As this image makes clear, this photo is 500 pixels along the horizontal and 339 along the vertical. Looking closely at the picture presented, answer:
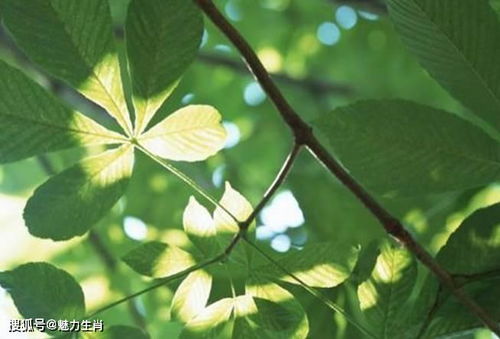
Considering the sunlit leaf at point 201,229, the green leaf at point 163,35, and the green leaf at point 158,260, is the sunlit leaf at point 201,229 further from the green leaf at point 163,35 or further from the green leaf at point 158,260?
the green leaf at point 163,35

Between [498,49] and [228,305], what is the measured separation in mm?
408

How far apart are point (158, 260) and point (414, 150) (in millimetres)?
313

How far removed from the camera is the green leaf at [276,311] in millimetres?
998

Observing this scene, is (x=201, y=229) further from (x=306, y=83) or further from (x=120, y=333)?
(x=306, y=83)

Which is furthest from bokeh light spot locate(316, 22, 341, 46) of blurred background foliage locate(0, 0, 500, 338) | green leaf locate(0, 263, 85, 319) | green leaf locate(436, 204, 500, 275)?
green leaf locate(0, 263, 85, 319)

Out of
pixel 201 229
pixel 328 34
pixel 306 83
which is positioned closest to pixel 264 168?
pixel 306 83

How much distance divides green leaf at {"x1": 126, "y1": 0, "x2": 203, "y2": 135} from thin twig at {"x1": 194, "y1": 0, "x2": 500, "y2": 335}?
3 cm

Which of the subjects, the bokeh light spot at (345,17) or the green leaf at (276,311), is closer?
the green leaf at (276,311)

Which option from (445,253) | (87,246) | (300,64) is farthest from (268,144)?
(445,253)

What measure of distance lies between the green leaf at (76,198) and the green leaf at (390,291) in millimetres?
306

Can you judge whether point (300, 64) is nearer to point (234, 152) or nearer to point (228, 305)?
point (234, 152)

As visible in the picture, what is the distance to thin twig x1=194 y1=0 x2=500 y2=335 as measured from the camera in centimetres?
99

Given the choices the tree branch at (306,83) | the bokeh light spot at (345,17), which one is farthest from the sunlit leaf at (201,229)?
the bokeh light spot at (345,17)

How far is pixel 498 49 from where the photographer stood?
3.15 feet
